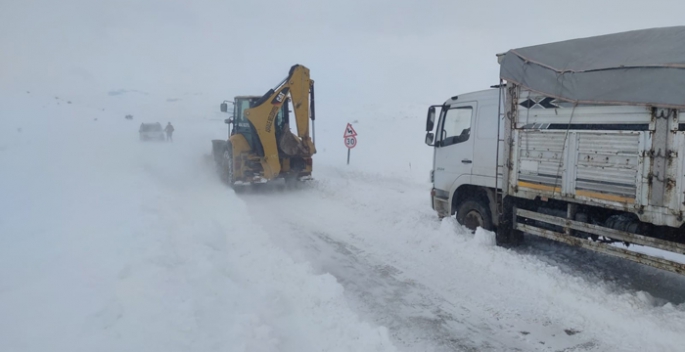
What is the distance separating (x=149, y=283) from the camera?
457cm

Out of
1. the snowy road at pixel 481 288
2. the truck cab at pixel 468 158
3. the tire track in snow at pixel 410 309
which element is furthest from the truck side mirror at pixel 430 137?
the tire track in snow at pixel 410 309

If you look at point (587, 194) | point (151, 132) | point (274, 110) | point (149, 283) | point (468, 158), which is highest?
point (274, 110)

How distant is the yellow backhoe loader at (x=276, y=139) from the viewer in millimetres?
12773

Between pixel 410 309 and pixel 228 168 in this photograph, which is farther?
pixel 228 168

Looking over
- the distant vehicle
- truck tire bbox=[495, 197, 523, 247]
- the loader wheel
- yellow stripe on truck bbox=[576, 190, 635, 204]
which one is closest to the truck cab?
truck tire bbox=[495, 197, 523, 247]

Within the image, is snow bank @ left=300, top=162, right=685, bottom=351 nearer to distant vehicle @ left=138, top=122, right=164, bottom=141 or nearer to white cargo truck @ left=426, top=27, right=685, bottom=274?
white cargo truck @ left=426, top=27, right=685, bottom=274

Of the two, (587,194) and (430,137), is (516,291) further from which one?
(430,137)

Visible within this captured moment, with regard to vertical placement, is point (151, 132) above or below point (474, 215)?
above

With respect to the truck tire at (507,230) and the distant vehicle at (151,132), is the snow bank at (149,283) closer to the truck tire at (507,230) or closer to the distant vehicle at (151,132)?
the truck tire at (507,230)

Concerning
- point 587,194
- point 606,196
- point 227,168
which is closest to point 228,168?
point 227,168

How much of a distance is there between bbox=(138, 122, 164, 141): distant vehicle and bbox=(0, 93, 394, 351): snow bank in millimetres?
23967

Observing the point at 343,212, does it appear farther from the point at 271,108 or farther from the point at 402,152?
the point at 402,152

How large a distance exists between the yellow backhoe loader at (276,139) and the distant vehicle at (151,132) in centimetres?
2142

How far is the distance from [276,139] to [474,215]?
6876mm
